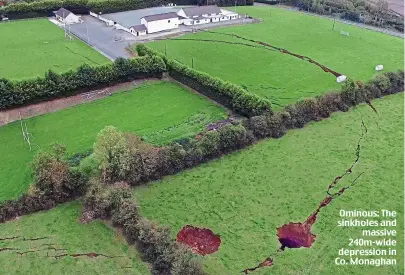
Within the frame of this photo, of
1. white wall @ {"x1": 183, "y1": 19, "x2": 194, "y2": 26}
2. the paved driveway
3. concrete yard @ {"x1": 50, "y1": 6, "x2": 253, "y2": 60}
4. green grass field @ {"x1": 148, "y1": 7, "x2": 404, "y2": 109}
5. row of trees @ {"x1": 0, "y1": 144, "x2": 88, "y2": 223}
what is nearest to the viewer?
row of trees @ {"x1": 0, "y1": 144, "x2": 88, "y2": 223}

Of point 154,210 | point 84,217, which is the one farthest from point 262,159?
point 84,217

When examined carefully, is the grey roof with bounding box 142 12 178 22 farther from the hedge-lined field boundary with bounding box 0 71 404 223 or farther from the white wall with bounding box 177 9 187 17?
the hedge-lined field boundary with bounding box 0 71 404 223

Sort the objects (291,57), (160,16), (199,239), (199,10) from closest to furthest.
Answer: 1. (199,239)
2. (291,57)
3. (160,16)
4. (199,10)

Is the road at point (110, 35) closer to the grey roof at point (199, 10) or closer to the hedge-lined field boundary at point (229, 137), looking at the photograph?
the grey roof at point (199, 10)

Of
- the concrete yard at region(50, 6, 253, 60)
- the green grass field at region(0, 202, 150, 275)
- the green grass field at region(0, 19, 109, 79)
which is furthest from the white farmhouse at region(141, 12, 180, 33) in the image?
the green grass field at region(0, 202, 150, 275)

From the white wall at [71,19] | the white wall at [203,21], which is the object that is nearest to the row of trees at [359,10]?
the white wall at [203,21]

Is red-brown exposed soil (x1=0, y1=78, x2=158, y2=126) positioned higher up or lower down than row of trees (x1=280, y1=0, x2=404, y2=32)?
lower down

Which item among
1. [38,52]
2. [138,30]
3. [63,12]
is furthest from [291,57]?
[63,12]

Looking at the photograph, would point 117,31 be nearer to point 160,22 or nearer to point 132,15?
point 132,15
